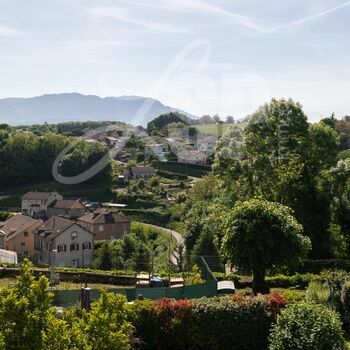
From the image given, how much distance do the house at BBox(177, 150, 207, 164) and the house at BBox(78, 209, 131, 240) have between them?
1394 inches

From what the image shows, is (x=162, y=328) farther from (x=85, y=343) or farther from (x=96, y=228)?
(x=96, y=228)

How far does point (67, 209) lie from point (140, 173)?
20476 millimetres

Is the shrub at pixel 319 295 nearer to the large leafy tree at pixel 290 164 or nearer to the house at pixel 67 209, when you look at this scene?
the large leafy tree at pixel 290 164

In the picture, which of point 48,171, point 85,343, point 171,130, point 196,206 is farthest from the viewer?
point 171,130

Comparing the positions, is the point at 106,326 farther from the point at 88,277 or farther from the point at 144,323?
the point at 88,277

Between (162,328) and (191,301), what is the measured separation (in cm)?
83

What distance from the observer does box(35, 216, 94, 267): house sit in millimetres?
43938

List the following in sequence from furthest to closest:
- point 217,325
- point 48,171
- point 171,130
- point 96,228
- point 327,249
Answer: point 171,130
point 48,171
point 96,228
point 327,249
point 217,325

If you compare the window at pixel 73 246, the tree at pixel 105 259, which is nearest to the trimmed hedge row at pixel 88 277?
the tree at pixel 105 259

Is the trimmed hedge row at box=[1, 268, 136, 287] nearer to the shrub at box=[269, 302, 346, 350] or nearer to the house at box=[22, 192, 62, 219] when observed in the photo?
the shrub at box=[269, 302, 346, 350]

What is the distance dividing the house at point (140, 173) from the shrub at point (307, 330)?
73033 millimetres

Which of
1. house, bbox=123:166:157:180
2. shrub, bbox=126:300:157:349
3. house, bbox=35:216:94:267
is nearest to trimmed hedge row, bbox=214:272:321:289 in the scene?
shrub, bbox=126:300:157:349

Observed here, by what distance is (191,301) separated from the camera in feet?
38.1

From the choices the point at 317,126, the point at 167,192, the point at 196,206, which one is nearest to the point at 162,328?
the point at 317,126
